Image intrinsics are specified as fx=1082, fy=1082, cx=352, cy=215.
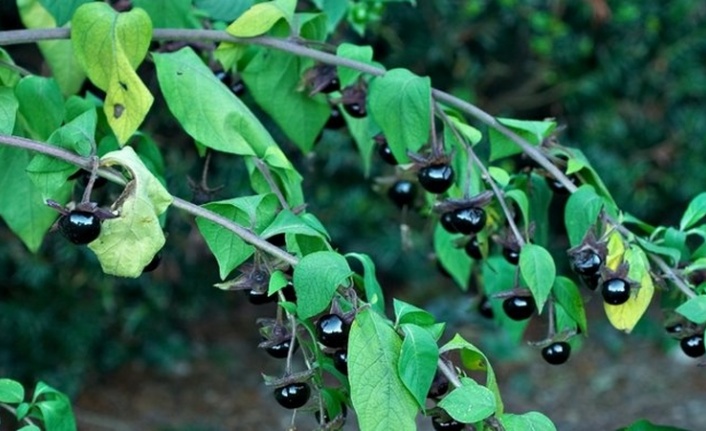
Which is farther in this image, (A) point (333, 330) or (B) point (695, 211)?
(B) point (695, 211)

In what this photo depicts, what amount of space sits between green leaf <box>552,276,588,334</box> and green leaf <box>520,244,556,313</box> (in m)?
0.09

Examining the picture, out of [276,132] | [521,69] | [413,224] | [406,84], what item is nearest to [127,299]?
[276,132]

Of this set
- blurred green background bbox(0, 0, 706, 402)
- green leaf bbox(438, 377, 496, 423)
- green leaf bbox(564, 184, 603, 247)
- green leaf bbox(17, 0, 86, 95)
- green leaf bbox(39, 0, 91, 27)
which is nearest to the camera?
green leaf bbox(438, 377, 496, 423)

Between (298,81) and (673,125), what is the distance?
2.15 meters

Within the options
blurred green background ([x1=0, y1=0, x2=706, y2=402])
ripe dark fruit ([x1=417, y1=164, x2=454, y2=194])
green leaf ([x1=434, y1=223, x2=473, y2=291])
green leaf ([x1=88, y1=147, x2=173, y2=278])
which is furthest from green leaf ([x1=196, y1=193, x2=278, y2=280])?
blurred green background ([x1=0, y1=0, x2=706, y2=402])

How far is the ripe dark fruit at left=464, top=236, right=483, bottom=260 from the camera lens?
48.8 inches

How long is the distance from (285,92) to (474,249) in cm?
29

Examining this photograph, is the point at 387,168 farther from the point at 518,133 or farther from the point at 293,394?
the point at 293,394

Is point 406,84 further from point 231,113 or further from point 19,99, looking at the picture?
point 19,99

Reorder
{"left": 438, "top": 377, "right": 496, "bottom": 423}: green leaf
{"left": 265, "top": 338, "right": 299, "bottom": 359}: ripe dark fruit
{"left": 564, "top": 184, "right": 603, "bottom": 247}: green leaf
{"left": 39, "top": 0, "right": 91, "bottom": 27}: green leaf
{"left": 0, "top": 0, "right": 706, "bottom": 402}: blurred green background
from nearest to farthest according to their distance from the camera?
{"left": 438, "top": 377, "right": 496, "bottom": 423}: green leaf
{"left": 265, "top": 338, "right": 299, "bottom": 359}: ripe dark fruit
{"left": 564, "top": 184, "right": 603, "bottom": 247}: green leaf
{"left": 39, "top": 0, "right": 91, "bottom": 27}: green leaf
{"left": 0, "top": 0, "right": 706, "bottom": 402}: blurred green background

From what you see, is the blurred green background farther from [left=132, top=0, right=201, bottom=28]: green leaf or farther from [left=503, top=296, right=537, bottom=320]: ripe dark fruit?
[left=503, top=296, right=537, bottom=320]: ripe dark fruit

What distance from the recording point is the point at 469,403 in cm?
86

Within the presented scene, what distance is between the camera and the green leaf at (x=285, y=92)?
1.25 meters

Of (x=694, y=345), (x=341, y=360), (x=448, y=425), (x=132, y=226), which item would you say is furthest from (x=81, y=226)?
(x=694, y=345)
